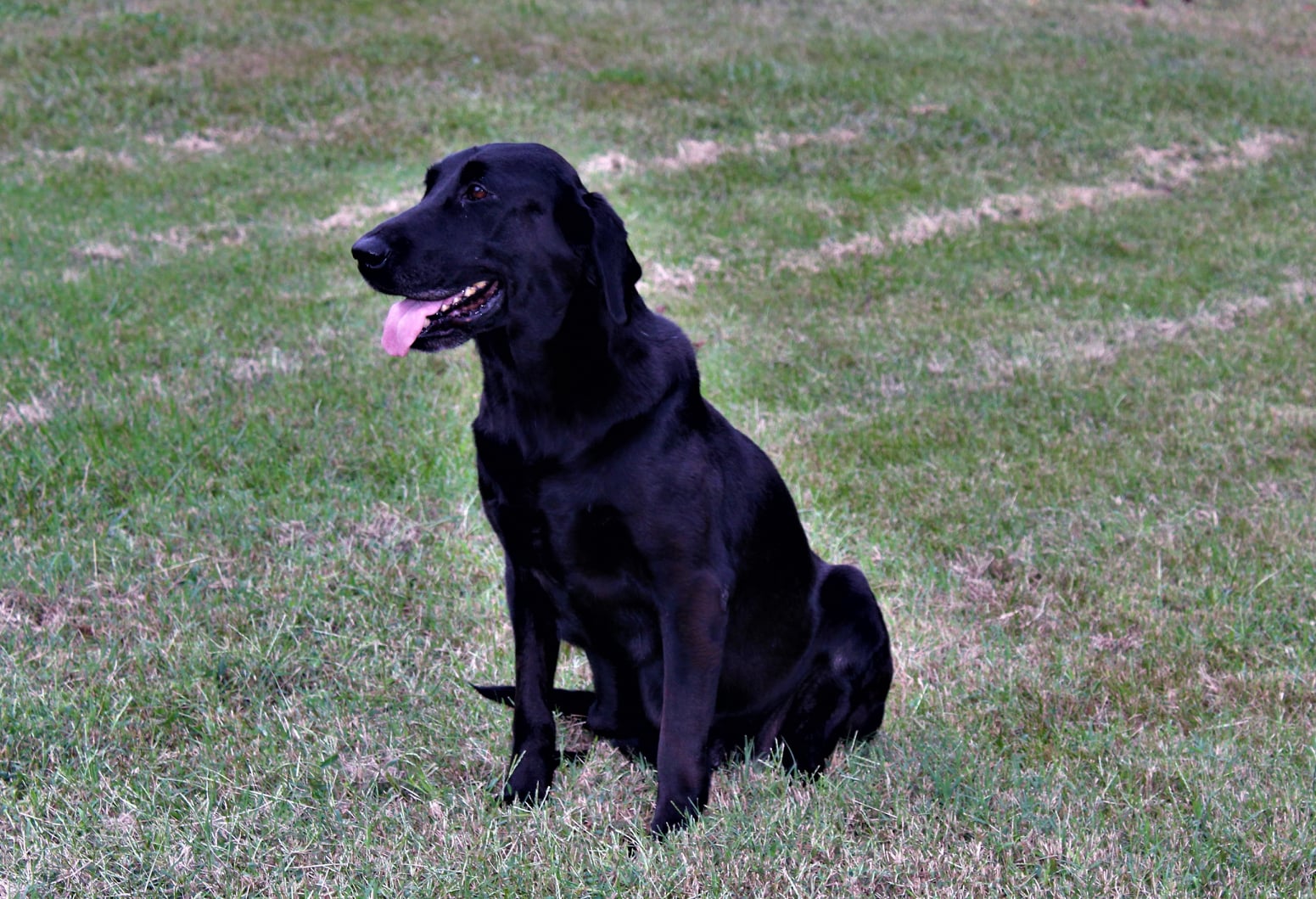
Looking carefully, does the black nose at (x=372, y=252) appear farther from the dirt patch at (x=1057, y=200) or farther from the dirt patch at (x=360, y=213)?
the dirt patch at (x=360, y=213)

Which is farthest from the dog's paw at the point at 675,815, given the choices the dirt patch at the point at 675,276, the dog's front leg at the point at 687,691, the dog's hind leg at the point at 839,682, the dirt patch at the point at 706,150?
the dirt patch at the point at 706,150

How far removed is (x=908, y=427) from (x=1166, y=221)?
19.8 feet

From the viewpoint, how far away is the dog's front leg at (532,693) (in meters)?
3.26

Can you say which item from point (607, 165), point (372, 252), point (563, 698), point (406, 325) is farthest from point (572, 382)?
point (607, 165)

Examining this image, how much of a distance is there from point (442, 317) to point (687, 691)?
108cm

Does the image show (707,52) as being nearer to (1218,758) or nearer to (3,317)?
(3,317)

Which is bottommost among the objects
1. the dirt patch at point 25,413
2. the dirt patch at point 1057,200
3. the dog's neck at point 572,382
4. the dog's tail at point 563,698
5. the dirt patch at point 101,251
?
the dirt patch at point 1057,200

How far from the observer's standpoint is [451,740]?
3.54 metres

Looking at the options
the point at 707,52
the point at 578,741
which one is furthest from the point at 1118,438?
the point at 707,52

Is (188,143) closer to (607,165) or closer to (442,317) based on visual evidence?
(607,165)

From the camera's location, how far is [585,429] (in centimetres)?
297

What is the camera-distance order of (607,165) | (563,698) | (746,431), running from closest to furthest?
(563,698), (746,431), (607,165)

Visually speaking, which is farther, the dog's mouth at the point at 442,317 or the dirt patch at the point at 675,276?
the dirt patch at the point at 675,276

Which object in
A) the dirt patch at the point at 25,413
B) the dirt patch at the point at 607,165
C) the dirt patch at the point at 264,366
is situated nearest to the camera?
the dirt patch at the point at 25,413
